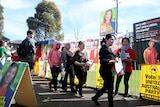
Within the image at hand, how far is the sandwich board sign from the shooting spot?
6105 millimetres

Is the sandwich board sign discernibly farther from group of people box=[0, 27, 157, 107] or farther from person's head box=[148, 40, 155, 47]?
person's head box=[148, 40, 155, 47]

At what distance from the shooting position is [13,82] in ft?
20.3

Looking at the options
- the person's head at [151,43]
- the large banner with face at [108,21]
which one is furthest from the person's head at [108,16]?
the person's head at [151,43]

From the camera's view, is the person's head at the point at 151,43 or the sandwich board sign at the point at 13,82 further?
the person's head at the point at 151,43

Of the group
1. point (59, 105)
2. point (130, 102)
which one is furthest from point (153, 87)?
point (59, 105)

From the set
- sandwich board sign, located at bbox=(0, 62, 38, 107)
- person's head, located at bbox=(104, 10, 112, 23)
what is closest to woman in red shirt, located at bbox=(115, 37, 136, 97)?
sandwich board sign, located at bbox=(0, 62, 38, 107)

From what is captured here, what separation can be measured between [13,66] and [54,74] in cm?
403

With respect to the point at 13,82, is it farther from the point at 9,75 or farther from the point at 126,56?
the point at 126,56

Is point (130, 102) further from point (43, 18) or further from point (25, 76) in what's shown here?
point (43, 18)

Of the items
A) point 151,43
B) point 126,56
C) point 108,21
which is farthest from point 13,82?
point 108,21

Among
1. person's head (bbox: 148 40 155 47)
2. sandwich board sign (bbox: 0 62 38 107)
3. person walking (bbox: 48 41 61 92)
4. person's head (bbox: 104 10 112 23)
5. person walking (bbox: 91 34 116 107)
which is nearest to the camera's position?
sandwich board sign (bbox: 0 62 38 107)

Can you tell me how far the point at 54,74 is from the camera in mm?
10383

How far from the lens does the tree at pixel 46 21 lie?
180ft

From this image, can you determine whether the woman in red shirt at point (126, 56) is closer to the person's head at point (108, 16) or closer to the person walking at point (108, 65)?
the person walking at point (108, 65)
